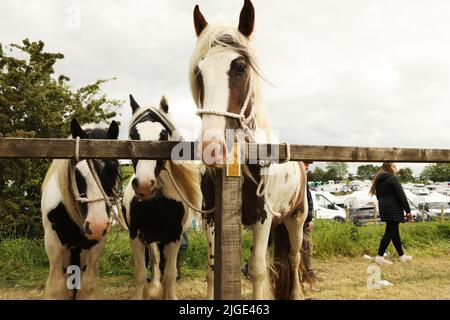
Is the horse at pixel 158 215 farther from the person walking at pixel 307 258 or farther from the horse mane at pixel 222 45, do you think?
the person walking at pixel 307 258

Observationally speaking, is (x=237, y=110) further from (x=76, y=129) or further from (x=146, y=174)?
(x=76, y=129)

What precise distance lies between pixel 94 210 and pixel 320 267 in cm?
523

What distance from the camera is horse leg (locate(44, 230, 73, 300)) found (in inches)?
123

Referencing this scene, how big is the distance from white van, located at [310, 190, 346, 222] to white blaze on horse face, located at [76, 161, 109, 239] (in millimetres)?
12126

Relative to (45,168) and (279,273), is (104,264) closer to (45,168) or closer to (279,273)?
(45,168)

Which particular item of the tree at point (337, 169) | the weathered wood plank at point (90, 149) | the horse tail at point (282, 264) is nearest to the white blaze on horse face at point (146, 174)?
the weathered wood plank at point (90, 149)

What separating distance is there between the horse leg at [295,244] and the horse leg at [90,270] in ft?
7.31

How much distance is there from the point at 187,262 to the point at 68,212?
3.79m

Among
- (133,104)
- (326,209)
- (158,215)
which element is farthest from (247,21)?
(326,209)

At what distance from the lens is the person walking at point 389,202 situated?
652 centimetres

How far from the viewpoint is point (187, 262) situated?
21.9 ft

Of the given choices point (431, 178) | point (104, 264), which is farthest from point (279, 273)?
point (431, 178)

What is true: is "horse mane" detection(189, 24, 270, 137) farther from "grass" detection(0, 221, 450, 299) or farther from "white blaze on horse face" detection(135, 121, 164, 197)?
"grass" detection(0, 221, 450, 299)

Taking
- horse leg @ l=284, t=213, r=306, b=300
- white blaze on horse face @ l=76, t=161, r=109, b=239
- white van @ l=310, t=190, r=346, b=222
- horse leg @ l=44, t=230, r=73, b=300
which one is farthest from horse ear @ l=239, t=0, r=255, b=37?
white van @ l=310, t=190, r=346, b=222
